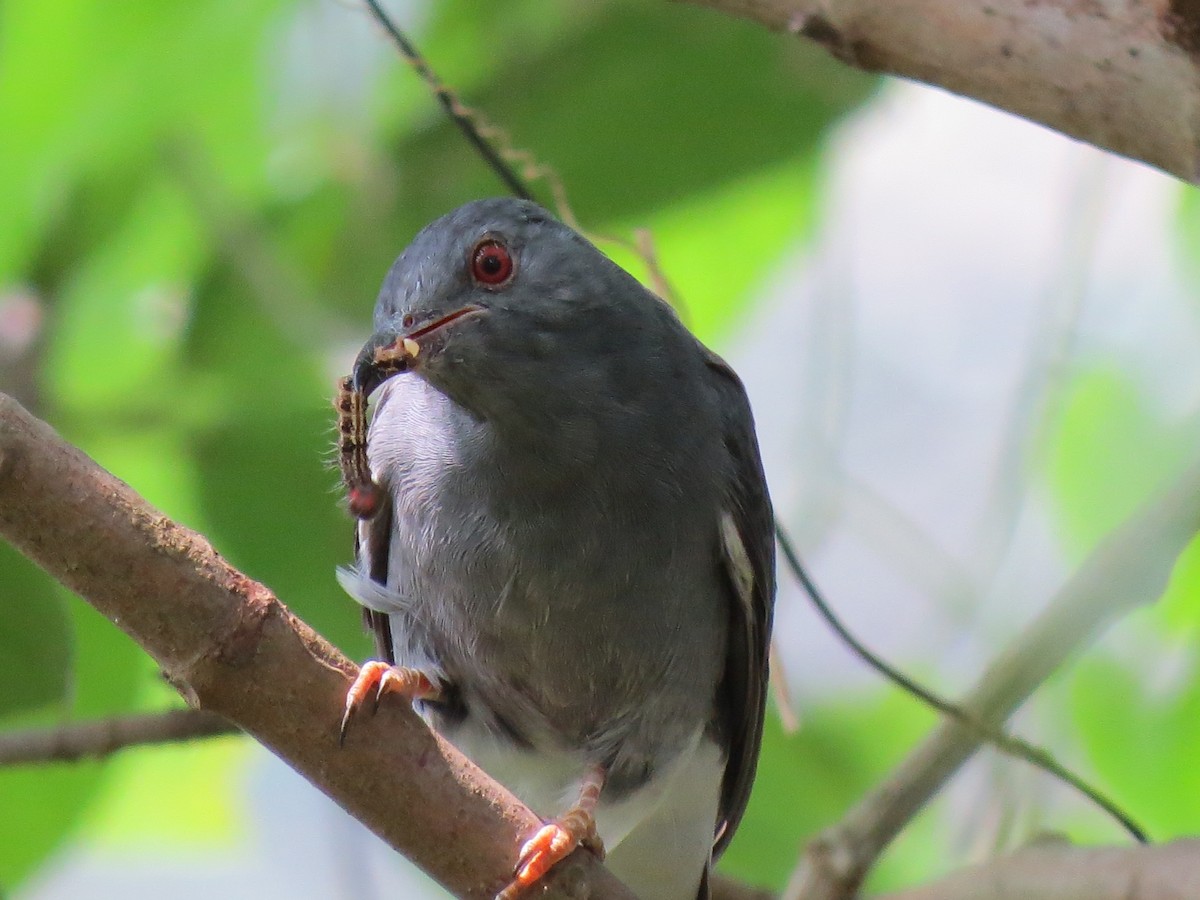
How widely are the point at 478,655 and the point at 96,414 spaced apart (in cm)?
174

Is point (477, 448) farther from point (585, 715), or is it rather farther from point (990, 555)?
point (990, 555)

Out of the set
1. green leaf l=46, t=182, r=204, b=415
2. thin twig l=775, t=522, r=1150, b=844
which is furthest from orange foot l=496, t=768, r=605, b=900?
green leaf l=46, t=182, r=204, b=415

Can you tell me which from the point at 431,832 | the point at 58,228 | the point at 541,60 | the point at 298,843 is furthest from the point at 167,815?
the point at 431,832

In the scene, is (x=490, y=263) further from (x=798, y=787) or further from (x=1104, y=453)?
(x=1104, y=453)

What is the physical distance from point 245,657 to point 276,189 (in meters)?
3.12

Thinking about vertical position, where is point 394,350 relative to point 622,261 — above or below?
above

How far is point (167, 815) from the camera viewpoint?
5.42 m

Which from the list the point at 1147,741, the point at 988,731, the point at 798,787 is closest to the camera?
the point at 988,731

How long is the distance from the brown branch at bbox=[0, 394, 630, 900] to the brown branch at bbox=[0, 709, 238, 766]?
95 cm

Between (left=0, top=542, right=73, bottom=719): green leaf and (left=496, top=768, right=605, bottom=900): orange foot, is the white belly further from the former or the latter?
(left=0, top=542, right=73, bottom=719): green leaf

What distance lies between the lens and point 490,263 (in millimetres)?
2910

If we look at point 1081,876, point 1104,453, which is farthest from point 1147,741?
point 1081,876

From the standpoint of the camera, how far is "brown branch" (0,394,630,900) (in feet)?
5.98

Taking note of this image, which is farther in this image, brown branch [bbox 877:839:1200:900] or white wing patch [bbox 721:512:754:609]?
white wing patch [bbox 721:512:754:609]
